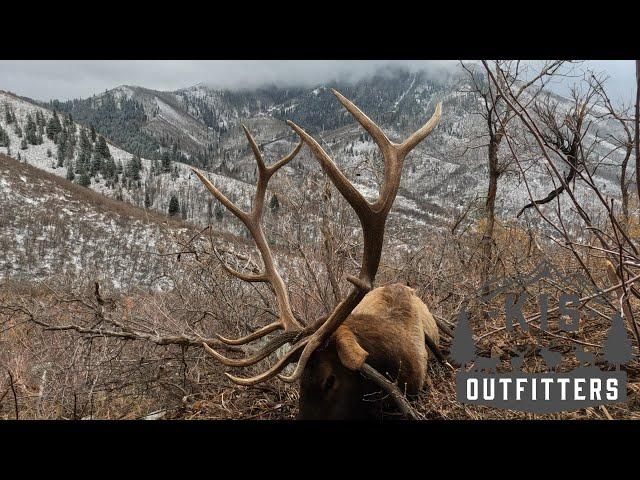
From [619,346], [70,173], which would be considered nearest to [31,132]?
[70,173]

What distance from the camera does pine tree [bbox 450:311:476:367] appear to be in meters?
3.50

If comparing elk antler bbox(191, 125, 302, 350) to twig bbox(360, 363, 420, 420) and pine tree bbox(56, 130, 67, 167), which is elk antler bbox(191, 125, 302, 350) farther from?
pine tree bbox(56, 130, 67, 167)

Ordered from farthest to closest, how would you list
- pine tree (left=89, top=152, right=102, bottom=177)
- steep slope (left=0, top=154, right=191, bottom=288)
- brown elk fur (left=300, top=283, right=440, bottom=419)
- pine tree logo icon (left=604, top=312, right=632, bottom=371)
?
pine tree (left=89, top=152, right=102, bottom=177), steep slope (left=0, top=154, right=191, bottom=288), brown elk fur (left=300, top=283, right=440, bottom=419), pine tree logo icon (left=604, top=312, right=632, bottom=371)

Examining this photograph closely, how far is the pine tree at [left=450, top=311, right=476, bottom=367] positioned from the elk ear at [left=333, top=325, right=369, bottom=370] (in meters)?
0.98

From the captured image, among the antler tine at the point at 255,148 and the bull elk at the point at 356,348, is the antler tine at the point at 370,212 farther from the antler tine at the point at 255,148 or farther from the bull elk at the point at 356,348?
the antler tine at the point at 255,148

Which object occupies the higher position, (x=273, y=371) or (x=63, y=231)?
(x=63, y=231)

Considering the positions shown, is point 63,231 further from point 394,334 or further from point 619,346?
point 619,346

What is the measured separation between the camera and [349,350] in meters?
2.81

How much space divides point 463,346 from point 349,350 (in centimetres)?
135

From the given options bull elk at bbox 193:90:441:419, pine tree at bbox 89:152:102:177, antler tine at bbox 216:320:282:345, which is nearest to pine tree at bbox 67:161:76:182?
pine tree at bbox 89:152:102:177

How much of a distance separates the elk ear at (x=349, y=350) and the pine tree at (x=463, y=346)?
0.98 metres

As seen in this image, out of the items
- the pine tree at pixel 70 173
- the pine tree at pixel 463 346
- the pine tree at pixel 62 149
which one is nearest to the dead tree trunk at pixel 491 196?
the pine tree at pixel 463 346

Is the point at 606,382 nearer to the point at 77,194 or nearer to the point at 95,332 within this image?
the point at 95,332

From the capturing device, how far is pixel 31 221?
70000mm
